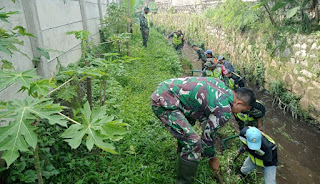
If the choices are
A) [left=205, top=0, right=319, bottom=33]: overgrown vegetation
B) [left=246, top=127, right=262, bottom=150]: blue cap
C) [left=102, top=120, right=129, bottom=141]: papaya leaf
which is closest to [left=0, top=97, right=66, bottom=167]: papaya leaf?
[left=102, top=120, right=129, bottom=141]: papaya leaf

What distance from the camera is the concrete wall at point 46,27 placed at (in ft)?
8.26

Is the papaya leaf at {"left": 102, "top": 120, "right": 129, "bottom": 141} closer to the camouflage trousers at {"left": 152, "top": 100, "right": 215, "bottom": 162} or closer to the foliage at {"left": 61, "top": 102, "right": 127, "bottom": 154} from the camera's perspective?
the foliage at {"left": 61, "top": 102, "right": 127, "bottom": 154}

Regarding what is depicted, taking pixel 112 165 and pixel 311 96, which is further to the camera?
pixel 311 96

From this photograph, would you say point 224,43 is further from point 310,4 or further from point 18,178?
point 18,178

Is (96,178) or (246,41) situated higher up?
(246,41)

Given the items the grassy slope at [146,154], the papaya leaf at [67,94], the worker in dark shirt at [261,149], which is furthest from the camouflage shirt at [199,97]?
the papaya leaf at [67,94]

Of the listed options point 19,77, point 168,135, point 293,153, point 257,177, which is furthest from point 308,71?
point 19,77

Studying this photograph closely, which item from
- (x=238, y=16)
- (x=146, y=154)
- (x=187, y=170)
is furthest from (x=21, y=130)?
(x=238, y=16)

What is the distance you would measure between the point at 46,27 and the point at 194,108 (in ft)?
8.69

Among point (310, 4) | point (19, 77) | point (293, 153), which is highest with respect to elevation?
point (310, 4)

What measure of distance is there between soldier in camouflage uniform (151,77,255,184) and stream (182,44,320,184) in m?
1.75

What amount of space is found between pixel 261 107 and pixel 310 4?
3.20m

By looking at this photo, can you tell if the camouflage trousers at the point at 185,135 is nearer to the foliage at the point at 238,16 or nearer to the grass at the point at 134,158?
the grass at the point at 134,158

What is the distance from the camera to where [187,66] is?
8328 millimetres
